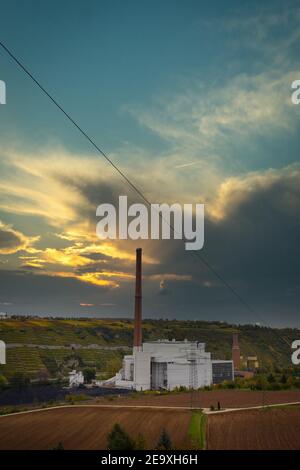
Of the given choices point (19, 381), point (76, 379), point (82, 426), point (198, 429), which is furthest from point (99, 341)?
point (198, 429)

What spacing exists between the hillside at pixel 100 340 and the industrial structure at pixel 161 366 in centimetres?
1697

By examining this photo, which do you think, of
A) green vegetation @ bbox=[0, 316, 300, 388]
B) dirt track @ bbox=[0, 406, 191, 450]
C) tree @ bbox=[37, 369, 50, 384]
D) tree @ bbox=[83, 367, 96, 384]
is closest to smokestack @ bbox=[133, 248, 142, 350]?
tree @ bbox=[83, 367, 96, 384]

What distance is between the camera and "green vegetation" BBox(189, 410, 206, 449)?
2858 centimetres

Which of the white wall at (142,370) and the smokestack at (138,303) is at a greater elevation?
the smokestack at (138,303)

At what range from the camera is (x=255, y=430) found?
32906 millimetres

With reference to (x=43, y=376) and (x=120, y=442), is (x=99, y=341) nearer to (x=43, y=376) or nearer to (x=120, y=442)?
(x=43, y=376)

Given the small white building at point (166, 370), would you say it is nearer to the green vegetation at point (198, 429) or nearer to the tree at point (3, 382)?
the tree at point (3, 382)

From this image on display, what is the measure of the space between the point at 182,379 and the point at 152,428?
3128 centimetres

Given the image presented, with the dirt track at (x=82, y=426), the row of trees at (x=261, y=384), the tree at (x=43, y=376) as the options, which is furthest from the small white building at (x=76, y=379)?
the dirt track at (x=82, y=426)

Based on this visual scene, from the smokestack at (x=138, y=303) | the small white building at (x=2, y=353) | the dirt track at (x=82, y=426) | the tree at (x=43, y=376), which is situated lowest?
the tree at (x=43, y=376)

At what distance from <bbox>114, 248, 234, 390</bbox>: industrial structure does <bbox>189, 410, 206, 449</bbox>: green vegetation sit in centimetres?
2129

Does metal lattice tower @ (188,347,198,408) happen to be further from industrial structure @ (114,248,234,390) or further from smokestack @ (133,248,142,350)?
smokestack @ (133,248,142,350)

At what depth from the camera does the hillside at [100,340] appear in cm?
8788

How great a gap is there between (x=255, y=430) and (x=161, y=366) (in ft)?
107
